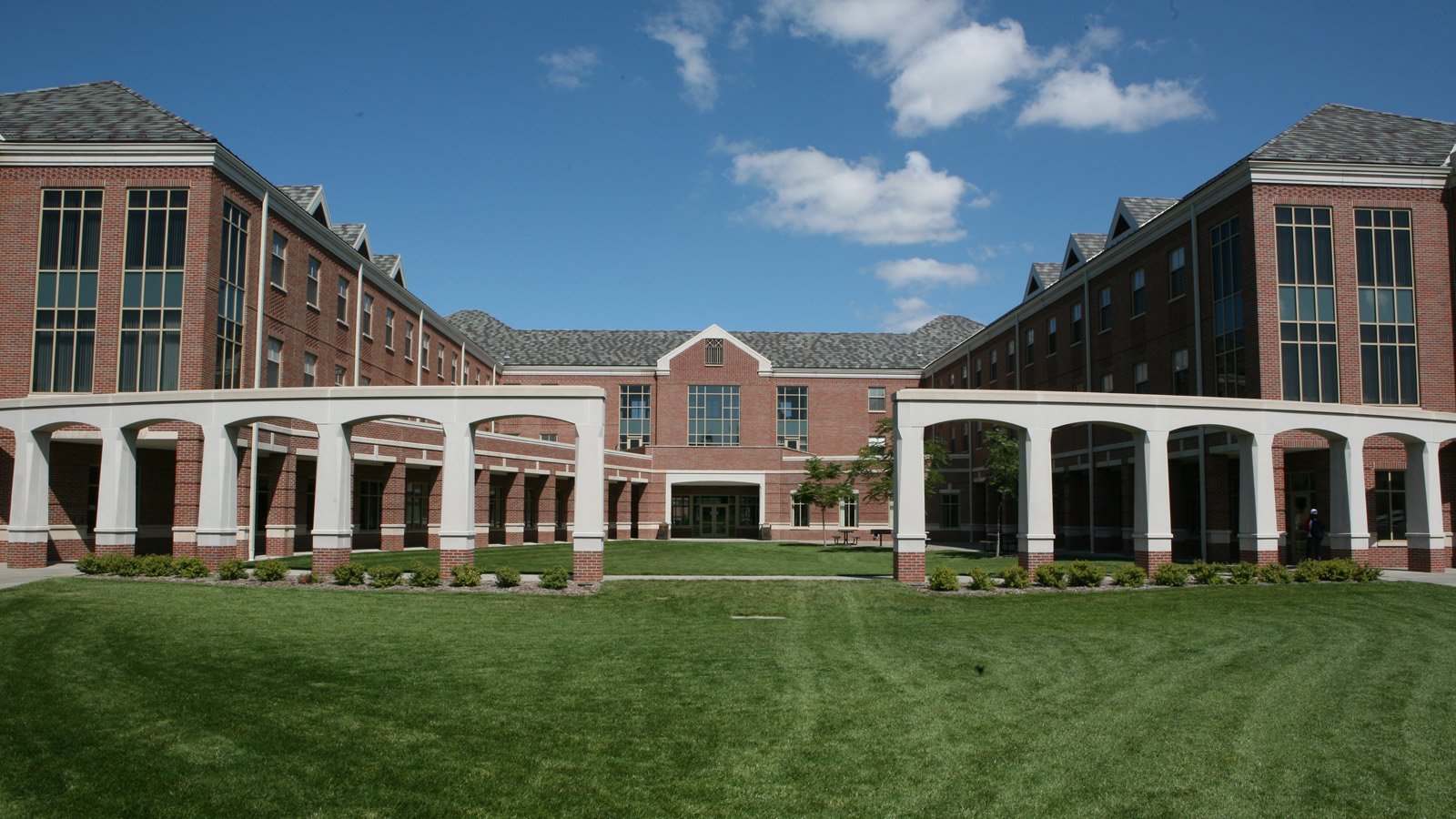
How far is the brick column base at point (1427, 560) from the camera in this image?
922 inches

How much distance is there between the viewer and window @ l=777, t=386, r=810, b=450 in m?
59.6

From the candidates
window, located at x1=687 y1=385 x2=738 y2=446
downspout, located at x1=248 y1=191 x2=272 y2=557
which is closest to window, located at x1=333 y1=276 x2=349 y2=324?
downspout, located at x1=248 y1=191 x2=272 y2=557

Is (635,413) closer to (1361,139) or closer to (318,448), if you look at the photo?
(318,448)

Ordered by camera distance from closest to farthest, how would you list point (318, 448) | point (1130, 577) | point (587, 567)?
1. point (587, 567)
2. point (1130, 577)
3. point (318, 448)

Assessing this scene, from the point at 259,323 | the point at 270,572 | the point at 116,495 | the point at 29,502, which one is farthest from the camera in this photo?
the point at 259,323

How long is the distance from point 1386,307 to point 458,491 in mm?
26466

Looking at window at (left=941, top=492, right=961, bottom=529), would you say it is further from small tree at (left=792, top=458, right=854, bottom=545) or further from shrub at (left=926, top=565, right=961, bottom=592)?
shrub at (left=926, top=565, right=961, bottom=592)

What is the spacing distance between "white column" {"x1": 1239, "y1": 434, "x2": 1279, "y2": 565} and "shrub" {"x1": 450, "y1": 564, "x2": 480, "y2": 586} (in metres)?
17.9

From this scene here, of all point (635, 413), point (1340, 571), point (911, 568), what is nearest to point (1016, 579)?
point (911, 568)

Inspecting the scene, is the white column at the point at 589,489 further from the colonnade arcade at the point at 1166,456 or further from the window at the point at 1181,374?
the window at the point at 1181,374

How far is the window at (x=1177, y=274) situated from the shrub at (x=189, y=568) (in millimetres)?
29162

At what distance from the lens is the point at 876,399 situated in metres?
60.6

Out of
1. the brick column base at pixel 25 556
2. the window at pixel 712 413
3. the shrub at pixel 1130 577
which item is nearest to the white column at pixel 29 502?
the brick column base at pixel 25 556

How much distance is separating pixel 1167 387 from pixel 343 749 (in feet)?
98.4
